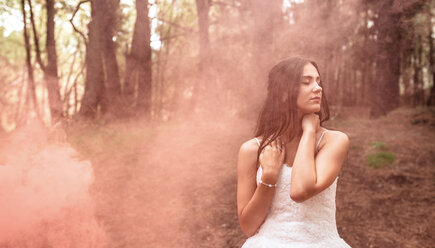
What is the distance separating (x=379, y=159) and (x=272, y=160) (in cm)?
438

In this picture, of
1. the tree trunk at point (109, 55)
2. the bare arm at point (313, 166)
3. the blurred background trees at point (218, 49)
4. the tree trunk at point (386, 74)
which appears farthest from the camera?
the tree trunk at point (386, 74)

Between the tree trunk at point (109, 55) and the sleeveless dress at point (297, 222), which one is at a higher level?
the tree trunk at point (109, 55)

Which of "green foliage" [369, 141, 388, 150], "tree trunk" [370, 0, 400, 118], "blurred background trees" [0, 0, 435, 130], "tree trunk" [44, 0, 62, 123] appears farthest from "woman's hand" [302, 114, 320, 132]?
"tree trunk" [370, 0, 400, 118]

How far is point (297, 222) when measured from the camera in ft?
5.97

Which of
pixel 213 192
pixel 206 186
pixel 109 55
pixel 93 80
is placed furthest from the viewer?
pixel 109 55

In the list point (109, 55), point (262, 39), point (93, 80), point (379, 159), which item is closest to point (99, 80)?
point (93, 80)

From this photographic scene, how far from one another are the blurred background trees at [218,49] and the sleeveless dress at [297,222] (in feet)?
12.1

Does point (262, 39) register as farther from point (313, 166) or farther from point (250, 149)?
point (313, 166)

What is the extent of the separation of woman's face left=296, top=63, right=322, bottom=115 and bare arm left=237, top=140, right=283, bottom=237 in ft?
1.14

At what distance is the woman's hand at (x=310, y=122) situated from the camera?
1.86 metres

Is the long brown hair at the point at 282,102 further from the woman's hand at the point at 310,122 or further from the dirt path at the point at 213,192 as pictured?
the dirt path at the point at 213,192

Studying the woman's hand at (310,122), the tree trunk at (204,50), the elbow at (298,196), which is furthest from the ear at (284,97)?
the tree trunk at (204,50)

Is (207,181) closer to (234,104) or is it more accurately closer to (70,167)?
(70,167)

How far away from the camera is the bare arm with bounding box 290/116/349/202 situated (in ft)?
5.58
